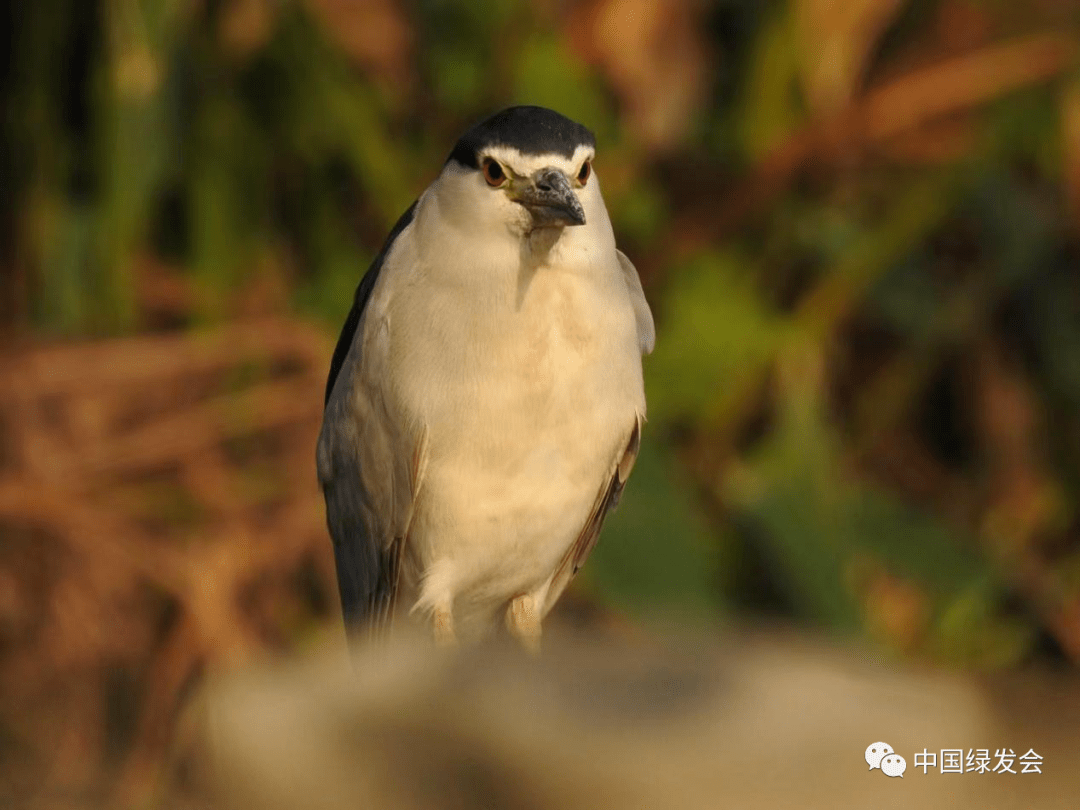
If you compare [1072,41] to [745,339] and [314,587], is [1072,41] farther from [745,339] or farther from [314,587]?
[314,587]

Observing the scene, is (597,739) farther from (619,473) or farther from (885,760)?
Result: (619,473)

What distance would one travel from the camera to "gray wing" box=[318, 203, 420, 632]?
2520 millimetres

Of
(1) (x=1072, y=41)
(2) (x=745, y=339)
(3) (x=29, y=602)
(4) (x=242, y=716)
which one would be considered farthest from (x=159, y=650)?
(1) (x=1072, y=41)

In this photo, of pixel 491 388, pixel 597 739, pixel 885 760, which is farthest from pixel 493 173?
pixel 885 760

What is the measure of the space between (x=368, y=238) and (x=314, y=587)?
126 centimetres

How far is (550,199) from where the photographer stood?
6.91 feet

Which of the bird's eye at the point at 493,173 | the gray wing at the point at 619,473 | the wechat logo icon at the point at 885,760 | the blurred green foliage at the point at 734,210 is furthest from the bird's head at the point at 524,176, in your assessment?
the blurred green foliage at the point at 734,210

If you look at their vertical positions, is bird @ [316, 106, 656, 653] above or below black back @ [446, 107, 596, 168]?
below

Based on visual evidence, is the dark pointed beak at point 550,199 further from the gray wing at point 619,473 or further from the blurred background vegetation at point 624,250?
the blurred background vegetation at point 624,250

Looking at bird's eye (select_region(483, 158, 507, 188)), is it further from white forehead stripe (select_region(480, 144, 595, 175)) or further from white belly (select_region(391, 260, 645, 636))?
white belly (select_region(391, 260, 645, 636))

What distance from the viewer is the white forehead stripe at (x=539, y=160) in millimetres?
2119

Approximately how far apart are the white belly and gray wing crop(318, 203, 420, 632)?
67mm

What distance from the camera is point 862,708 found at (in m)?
1.88

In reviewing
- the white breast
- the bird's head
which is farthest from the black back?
the white breast
